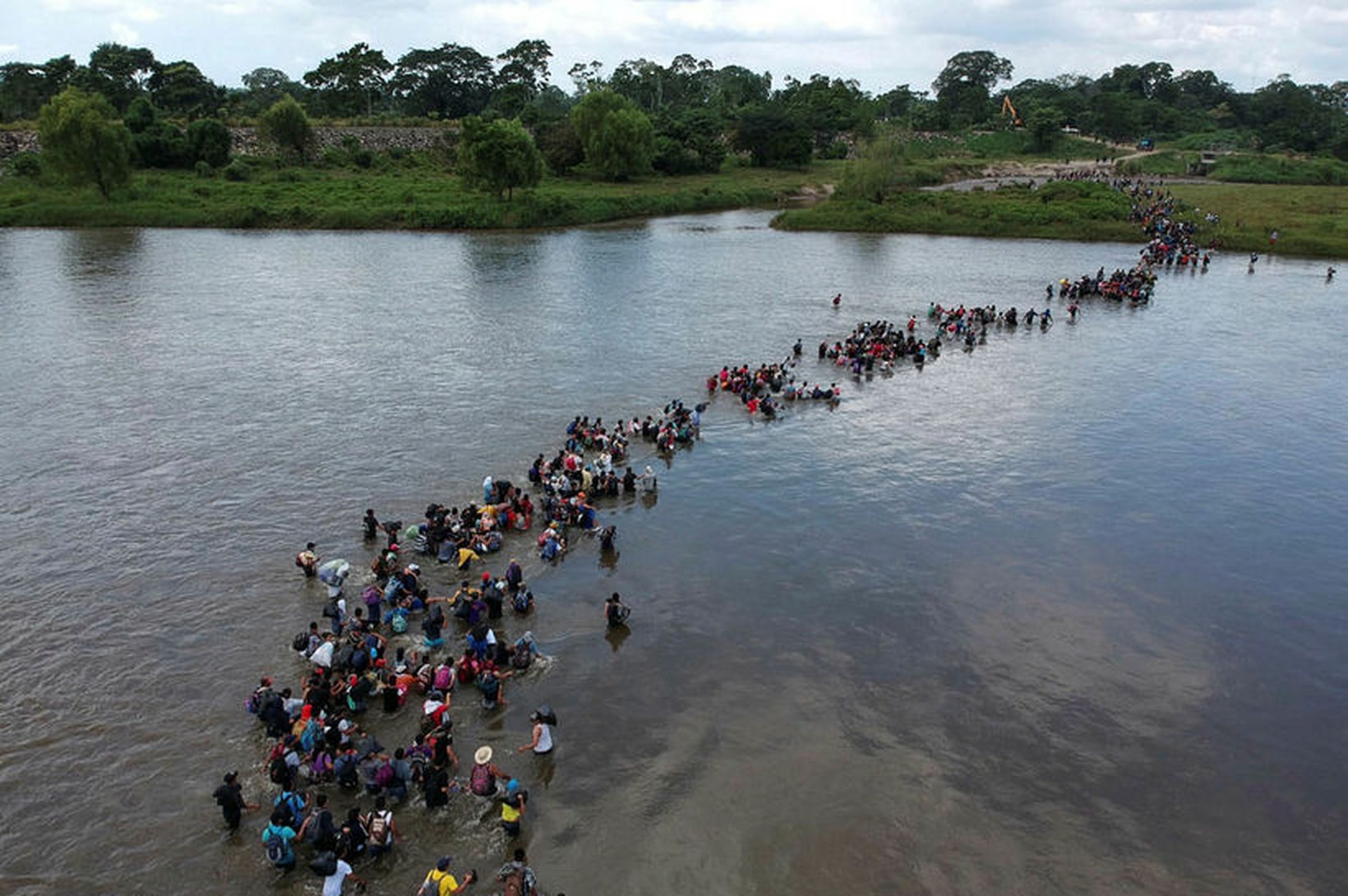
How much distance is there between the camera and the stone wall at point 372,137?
329 ft

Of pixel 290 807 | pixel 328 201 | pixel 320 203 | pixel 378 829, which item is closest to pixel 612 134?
pixel 328 201

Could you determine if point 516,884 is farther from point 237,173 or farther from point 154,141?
point 154,141

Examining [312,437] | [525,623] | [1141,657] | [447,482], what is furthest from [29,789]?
[1141,657]

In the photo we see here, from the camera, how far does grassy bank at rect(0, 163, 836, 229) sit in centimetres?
7500

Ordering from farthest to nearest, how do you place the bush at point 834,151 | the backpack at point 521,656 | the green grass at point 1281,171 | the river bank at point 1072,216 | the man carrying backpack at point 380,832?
1. the bush at point 834,151
2. the green grass at point 1281,171
3. the river bank at point 1072,216
4. the backpack at point 521,656
5. the man carrying backpack at point 380,832

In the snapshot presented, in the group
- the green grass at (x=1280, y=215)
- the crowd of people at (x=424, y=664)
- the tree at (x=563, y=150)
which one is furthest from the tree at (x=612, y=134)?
the crowd of people at (x=424, y=664)

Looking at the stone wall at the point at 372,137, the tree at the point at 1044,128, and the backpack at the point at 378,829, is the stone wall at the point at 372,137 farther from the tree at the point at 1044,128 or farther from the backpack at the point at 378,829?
the backpack at the point at 378,829

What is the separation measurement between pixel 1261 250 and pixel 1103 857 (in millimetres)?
70344

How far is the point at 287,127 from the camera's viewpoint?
9531cm

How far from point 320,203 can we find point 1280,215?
8391 cm

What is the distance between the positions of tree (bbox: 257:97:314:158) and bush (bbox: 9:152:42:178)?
20954mm

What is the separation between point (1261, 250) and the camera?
2724 inches

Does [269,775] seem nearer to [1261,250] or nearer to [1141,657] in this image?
[1141,657]

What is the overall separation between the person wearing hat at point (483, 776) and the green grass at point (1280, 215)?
7494 centimetres
